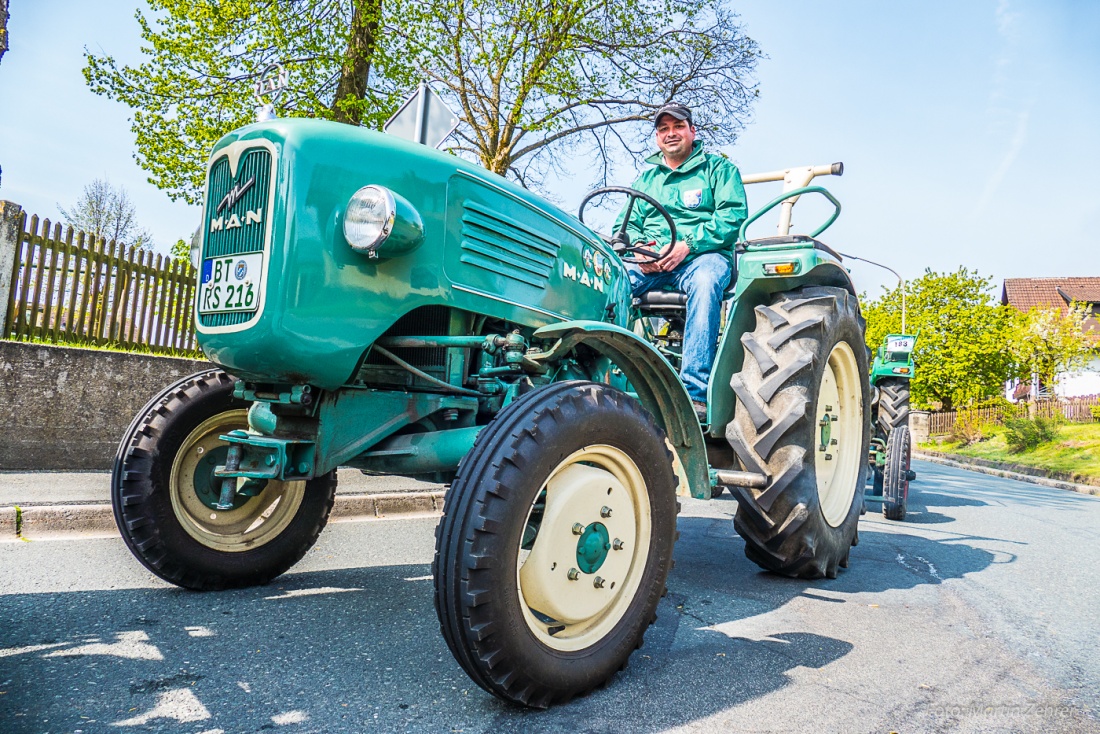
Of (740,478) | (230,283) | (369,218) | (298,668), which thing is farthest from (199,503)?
(740,478)

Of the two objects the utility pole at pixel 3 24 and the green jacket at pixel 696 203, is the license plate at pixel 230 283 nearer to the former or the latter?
the green jacket at pixel 696 203

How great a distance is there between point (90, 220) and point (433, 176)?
40464 millimetres

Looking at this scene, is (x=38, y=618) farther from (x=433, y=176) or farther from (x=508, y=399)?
(x=433, y=176)

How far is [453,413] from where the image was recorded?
104 inches

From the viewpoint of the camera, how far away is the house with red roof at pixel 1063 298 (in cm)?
4119

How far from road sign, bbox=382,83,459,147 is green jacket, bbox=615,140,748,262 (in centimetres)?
122

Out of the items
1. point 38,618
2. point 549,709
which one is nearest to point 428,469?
point 549,709

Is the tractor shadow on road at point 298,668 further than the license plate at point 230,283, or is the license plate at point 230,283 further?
the license plate at point 230,283


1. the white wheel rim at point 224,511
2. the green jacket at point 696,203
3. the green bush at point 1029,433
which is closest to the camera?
the white wheel rim at point 224,511

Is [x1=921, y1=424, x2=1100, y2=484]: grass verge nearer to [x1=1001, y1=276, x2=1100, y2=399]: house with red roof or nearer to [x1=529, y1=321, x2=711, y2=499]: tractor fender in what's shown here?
[x1=529, y1=321, x2=711, y2=499]: tractor fender

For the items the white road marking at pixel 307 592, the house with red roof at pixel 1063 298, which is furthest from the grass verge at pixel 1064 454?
the house with red roof at pixel 1063 298

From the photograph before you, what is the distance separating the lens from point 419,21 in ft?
41.5

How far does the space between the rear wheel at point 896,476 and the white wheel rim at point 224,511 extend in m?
5.15

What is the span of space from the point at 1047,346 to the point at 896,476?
98.4 feet
